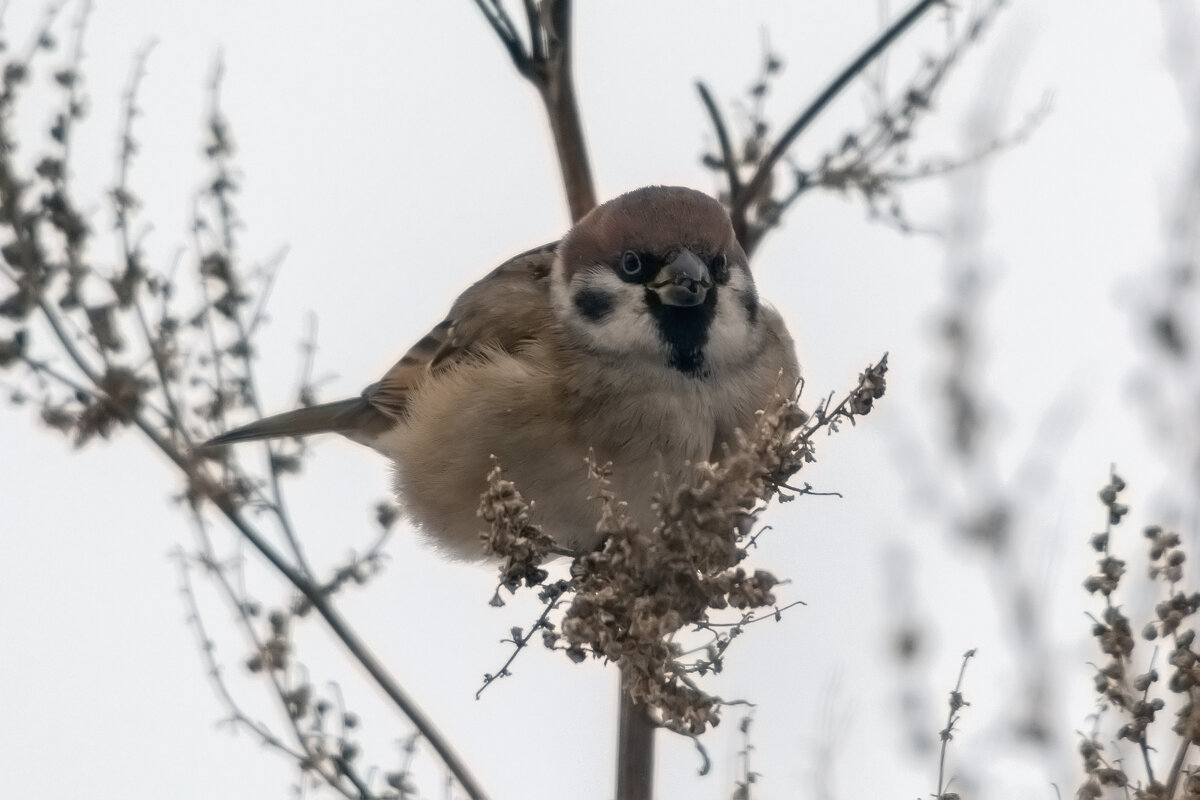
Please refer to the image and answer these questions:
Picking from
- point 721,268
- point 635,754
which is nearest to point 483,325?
point 721,268

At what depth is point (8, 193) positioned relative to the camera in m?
3.38

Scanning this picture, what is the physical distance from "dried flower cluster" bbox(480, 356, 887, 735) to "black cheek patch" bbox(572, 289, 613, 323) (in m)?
1.25

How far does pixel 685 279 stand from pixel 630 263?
201 millimetres

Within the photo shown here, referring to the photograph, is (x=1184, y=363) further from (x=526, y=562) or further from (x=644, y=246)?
(x=526, y=562)

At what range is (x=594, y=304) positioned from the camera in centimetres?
404

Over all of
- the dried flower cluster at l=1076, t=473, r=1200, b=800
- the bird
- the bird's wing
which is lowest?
the dried flower cluster at l=1076, t=473, r=1200, b=800

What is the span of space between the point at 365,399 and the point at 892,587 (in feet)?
6.26

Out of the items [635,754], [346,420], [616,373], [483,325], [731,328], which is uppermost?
[346,420]

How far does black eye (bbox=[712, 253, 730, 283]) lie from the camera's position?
384 cm

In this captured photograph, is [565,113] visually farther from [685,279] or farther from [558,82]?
[685,279]

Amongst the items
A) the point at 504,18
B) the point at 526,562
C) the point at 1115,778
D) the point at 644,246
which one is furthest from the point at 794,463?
the point at 504,18

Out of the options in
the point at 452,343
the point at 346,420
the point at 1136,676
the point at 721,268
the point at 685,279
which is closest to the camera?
the point at 1136,676

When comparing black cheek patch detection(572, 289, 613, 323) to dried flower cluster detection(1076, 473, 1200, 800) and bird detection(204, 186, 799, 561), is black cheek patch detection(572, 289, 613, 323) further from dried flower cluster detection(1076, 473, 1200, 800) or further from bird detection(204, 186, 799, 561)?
dried flower cluster detection(1076, 473, 1200, 800)

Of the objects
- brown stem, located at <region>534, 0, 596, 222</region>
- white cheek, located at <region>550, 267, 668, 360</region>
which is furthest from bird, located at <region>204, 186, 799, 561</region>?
brown stem, located at <region>534, 0, 596, 222</region>
